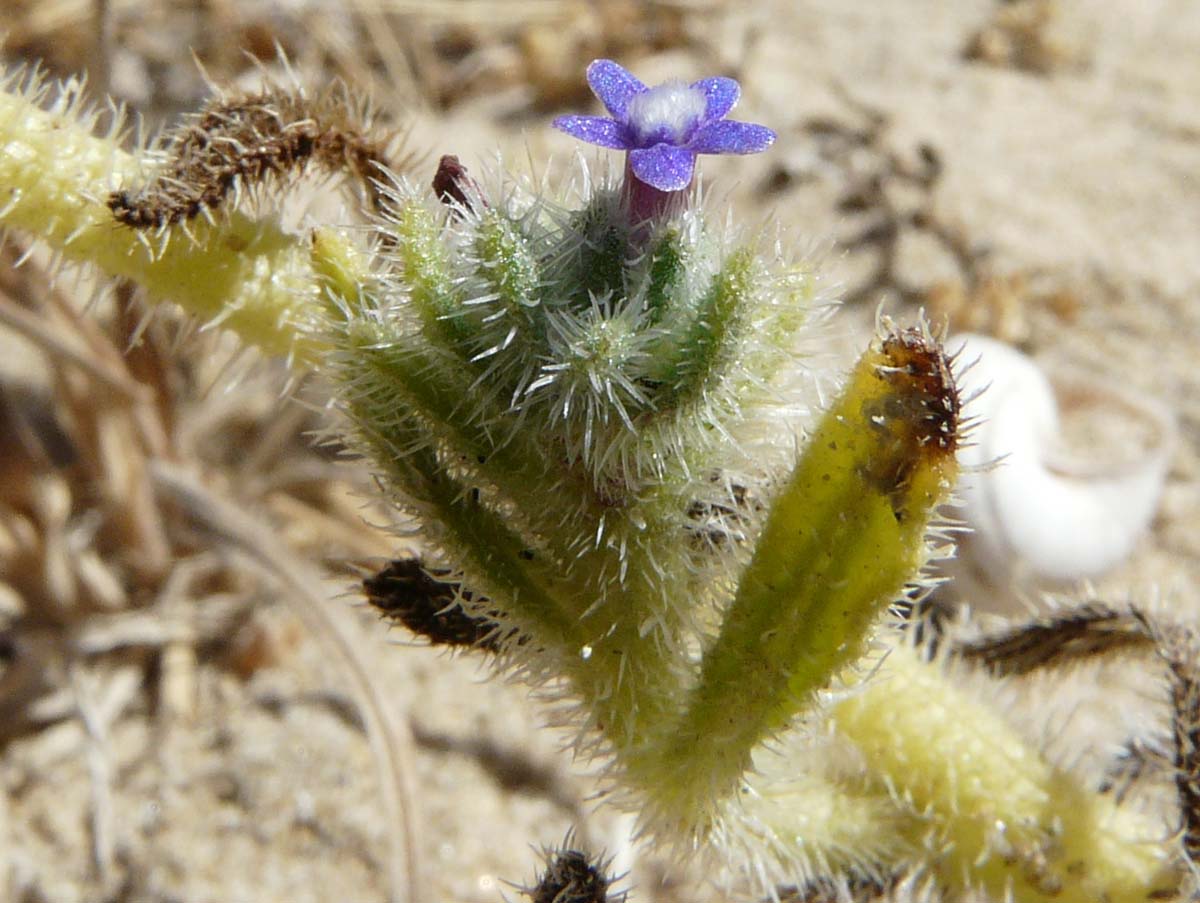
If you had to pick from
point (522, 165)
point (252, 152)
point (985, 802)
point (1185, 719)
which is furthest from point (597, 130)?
point (1185, 719)

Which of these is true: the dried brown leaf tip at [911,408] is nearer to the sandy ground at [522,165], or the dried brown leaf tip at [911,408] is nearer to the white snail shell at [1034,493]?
the sandy ground at [522,165]

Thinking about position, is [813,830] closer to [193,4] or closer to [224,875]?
[224,875]

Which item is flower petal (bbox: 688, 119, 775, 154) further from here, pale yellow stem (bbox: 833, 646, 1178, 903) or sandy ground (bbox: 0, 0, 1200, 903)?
pale yellow stem (bbox: 833, 646, 1178, 903)

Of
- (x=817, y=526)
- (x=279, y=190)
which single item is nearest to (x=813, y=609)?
(x=817, y=526)

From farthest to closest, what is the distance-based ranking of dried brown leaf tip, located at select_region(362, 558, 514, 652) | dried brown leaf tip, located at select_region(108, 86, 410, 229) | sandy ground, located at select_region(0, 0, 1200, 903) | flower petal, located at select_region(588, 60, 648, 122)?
sandy ground, located at select_region(0, 0, 1200, 903) < dried brown leaf tip, located at select_region(362, 558, 514, 652) < dried brown leaf tip, located at select_region(108, 86, 410, 229) < flower petal, located at select_region(588, 60, 648, 122)

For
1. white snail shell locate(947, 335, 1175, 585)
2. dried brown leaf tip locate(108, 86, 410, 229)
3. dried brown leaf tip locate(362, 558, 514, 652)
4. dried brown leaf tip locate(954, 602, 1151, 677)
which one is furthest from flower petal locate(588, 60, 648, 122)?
white snail shell locate(947, 335, 1175, 585)

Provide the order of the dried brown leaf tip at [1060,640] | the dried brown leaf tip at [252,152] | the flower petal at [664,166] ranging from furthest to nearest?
the dried brown leaf tip at [1060,640], the dried brown leaf tip at [252,152], the flower petal at [664,166]

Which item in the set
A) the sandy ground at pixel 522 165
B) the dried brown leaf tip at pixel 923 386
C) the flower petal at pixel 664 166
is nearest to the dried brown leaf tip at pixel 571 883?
the sandy ground at pixel 522 165

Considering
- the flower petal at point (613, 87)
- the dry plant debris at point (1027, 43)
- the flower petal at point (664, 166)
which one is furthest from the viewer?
the dry plant debris at point (1027, 43)
